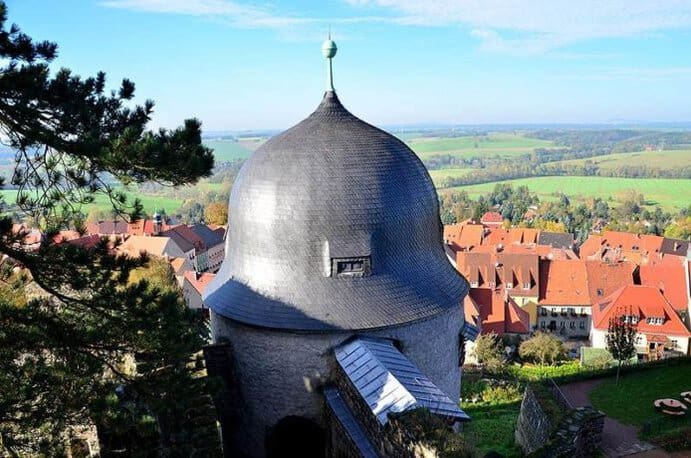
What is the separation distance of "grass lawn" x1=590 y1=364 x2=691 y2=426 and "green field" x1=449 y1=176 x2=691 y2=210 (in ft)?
383

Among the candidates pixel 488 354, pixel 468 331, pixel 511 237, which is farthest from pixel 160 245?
pixel 468 331

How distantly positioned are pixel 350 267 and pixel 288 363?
2.62 metres

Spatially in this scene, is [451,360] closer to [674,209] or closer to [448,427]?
[448,427]

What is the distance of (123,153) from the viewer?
293 inches

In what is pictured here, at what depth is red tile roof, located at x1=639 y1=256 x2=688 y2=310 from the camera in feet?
155

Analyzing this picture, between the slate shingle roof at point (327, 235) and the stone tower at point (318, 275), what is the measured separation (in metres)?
0.02

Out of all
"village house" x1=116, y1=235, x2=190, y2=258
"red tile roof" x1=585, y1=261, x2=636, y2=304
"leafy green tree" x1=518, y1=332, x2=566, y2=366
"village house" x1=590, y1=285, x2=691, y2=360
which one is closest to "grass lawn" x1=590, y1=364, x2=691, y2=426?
"leafy green tree" x1=518, y1=332, x2=566, y2=366

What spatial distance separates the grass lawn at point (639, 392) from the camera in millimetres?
22566

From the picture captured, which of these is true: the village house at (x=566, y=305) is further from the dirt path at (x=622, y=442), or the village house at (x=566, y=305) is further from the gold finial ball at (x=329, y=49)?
the gold finial ball at (x=329, y=49)

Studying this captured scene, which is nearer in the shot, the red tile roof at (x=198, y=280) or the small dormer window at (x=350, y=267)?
the small dormer window at (x=350, y=267)

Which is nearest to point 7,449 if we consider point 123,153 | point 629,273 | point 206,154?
point 123,153

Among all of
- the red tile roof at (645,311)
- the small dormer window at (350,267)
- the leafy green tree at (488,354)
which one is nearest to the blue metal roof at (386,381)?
the small dormer window at (350,267)

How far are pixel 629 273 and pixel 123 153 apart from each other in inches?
2088

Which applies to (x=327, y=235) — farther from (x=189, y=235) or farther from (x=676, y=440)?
(x=189, y=235)
